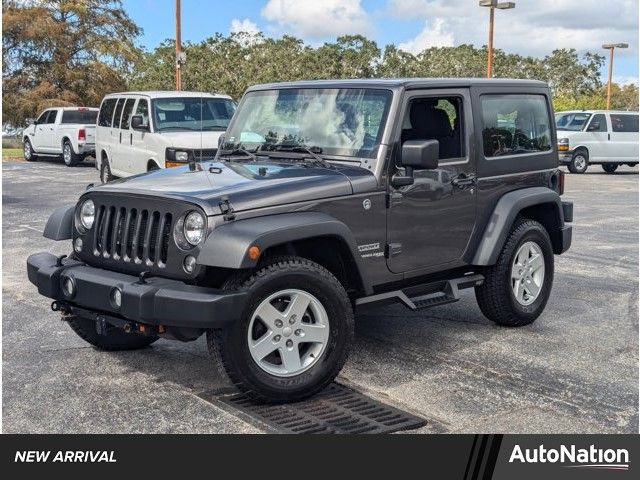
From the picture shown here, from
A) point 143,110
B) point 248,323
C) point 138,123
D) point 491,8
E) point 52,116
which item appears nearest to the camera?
point 248,323

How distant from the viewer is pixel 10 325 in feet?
22.4

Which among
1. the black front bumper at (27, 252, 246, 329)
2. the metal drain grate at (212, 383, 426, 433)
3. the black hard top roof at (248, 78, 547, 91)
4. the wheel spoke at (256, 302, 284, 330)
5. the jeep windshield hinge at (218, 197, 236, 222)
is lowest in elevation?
the metal drain grate at (212, 383, 426, 433)

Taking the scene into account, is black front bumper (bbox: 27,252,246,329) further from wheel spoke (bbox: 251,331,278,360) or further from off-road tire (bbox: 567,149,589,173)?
off-road tire (bbox: 567,149,589,173)

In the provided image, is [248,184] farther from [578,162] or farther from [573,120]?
[573,120]

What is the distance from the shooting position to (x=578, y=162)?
2644cm

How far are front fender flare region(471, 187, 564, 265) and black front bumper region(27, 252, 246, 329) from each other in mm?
2289

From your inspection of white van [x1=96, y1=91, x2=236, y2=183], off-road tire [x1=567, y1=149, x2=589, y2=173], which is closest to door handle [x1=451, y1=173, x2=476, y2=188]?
white van [x1=96, y1=91, x2=236, y2=183]

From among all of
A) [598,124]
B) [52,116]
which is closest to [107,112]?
[52,116]

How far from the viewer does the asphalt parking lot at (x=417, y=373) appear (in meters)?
4.79

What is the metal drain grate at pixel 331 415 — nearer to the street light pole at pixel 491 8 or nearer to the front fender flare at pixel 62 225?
the front fender flare at pixel 62 225

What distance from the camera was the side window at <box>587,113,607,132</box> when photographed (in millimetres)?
26469

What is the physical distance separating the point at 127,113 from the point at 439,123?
10.7 m

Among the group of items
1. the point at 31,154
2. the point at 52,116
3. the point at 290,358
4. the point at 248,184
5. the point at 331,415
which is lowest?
the point at 331,415

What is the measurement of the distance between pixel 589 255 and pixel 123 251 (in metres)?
6.80
